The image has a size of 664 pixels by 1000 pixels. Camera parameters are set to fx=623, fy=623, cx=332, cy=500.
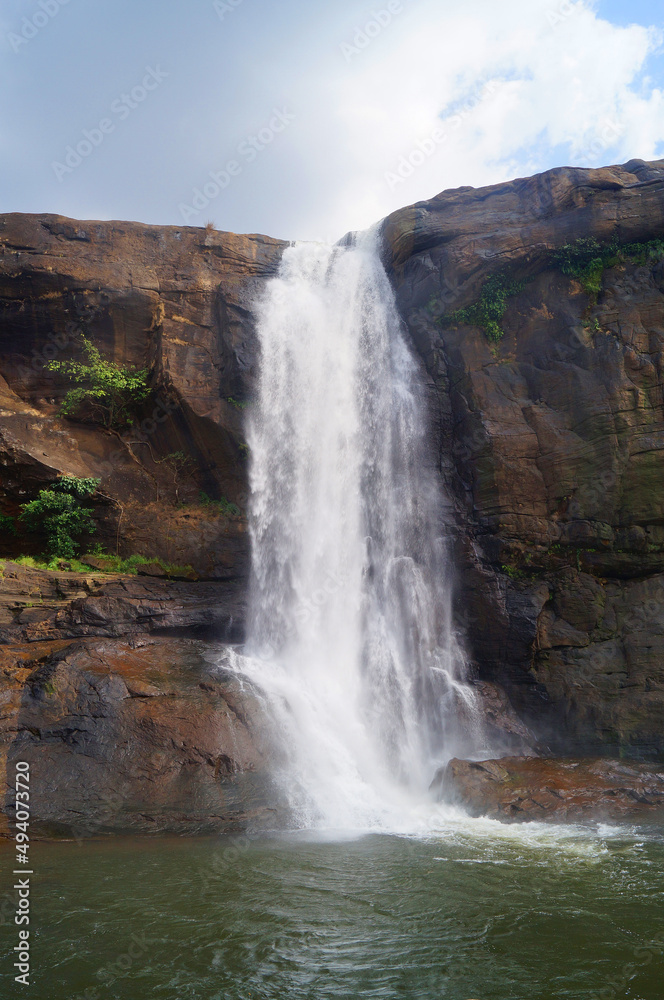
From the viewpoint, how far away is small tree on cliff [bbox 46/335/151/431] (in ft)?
58.8

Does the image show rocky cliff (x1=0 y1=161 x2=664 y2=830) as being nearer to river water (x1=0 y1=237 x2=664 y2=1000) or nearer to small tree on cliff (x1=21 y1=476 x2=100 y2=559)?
small tree on cliff (x1=21 y1=476 x2=100 y2=559)

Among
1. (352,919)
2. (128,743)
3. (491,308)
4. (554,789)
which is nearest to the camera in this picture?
(352,919)

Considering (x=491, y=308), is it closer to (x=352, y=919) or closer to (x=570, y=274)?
(x=570, y=274)

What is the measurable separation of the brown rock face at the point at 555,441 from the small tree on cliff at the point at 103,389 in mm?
8161

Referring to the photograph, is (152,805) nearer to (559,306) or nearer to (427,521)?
(427,521)

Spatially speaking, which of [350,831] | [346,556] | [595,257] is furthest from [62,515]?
[595,257]

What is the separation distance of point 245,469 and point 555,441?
830 centimetres

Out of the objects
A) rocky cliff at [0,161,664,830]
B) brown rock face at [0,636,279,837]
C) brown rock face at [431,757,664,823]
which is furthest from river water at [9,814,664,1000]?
rocky cliff at [0,161,664,830]

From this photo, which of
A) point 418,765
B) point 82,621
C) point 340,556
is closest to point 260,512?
point 340,556

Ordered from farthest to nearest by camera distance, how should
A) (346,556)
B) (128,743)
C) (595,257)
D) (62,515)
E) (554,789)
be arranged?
(595,257), (62,515), (346,556), (554,789), (128,743)

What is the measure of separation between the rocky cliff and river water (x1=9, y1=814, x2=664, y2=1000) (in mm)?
2375

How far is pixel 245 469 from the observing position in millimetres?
17656

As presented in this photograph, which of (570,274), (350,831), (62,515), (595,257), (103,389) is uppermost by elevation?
(595,257)

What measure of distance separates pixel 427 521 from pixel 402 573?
151 cm
